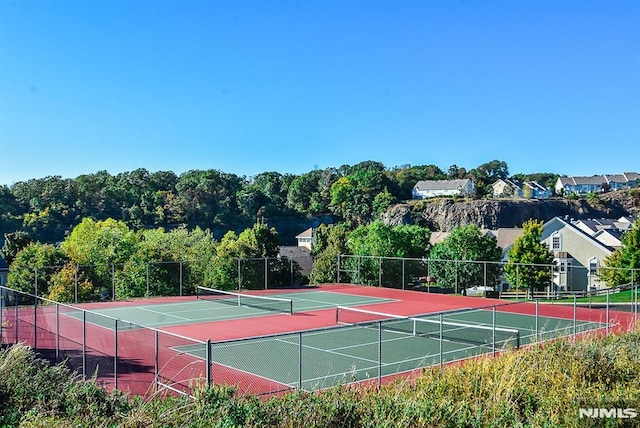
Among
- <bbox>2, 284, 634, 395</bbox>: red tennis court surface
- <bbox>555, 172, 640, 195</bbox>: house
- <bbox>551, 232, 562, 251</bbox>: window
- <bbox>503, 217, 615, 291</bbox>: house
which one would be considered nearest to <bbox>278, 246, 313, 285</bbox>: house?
<bbox>551, 232, 562, 251</bbox>: window

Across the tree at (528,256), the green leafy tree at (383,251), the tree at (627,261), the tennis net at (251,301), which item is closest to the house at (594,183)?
the green leafy tree at (383,251)

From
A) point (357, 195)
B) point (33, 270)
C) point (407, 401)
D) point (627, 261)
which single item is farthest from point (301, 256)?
point (407, 401)

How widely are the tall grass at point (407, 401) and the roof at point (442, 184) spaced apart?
151158 mm

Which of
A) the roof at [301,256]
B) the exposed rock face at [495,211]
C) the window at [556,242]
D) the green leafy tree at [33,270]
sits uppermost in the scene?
the exposed rock face at [495,211]

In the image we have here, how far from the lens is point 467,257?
4250 centimetres

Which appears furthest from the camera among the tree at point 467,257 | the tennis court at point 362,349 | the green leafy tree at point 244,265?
the tree at point 467,257

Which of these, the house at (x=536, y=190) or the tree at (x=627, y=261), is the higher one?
the house at (x=536, y=190)

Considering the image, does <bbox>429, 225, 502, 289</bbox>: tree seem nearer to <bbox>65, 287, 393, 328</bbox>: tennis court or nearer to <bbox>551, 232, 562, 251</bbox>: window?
<bbox>65, 287, 393, 328</bbox>: tennis court

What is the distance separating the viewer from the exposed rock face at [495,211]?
126875mm

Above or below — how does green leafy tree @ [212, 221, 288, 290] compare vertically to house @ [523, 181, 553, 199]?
below

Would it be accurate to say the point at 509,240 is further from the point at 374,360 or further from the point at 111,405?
the point at 111,405

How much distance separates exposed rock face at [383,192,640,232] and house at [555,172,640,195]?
3270 centimetres

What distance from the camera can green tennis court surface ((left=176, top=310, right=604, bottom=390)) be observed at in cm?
1467

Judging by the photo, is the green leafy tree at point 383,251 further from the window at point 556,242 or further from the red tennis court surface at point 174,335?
the window at point 556,242
